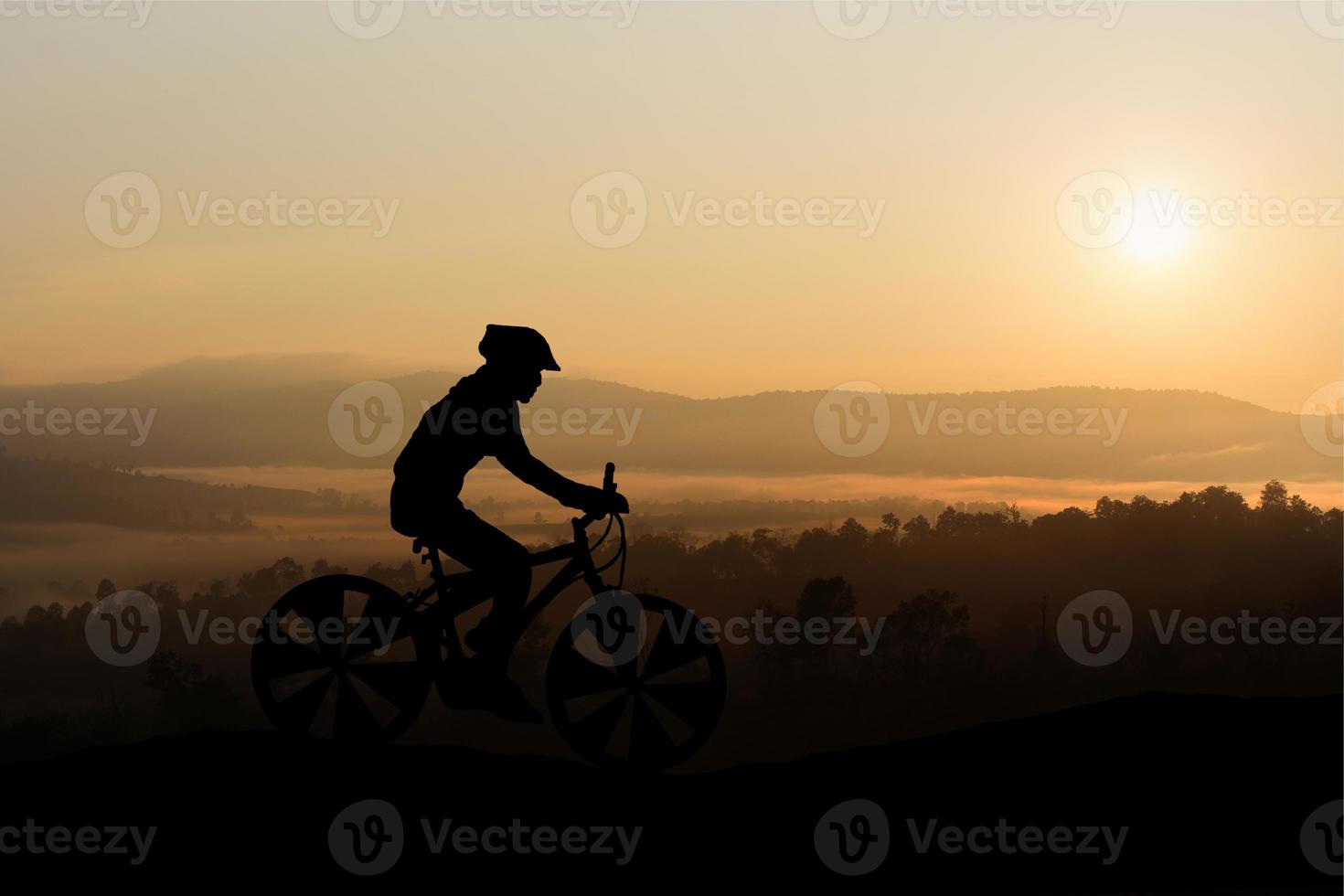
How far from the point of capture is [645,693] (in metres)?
12.5

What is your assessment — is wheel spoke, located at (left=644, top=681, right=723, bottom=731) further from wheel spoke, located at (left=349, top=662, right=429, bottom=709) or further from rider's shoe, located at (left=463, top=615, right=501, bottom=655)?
wheel spoke, located at (left=349, top=662, right=429, bottom=709)

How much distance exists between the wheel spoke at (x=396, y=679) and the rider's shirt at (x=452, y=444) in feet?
4.52

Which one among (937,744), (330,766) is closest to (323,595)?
(330,766)

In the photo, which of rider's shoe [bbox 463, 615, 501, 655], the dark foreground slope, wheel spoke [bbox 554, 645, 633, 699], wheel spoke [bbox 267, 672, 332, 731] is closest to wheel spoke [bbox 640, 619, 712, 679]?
wheel spoke [bbox 554, 645, 633, 699]

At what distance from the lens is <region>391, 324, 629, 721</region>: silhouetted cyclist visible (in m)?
12.5

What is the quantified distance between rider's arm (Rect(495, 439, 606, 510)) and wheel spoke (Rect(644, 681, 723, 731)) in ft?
5.65

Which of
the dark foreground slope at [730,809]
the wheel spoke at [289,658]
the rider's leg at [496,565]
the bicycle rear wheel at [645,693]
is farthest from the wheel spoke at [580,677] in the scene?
the wheel spoke at [289,658]

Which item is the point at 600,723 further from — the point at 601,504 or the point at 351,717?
the point at 351,717

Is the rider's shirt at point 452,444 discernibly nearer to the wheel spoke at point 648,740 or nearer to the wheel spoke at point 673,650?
the wheel spoke at point 673,650

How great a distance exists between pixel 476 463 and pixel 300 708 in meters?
2.69

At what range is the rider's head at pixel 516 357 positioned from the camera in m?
12.5

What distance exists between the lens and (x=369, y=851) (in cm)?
1154

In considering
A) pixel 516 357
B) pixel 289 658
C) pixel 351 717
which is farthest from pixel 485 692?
pixel 516 357

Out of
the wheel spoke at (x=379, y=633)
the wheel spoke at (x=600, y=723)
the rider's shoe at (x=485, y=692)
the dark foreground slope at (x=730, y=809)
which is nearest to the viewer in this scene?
the dark foreground slope at (x=730, y=809)
